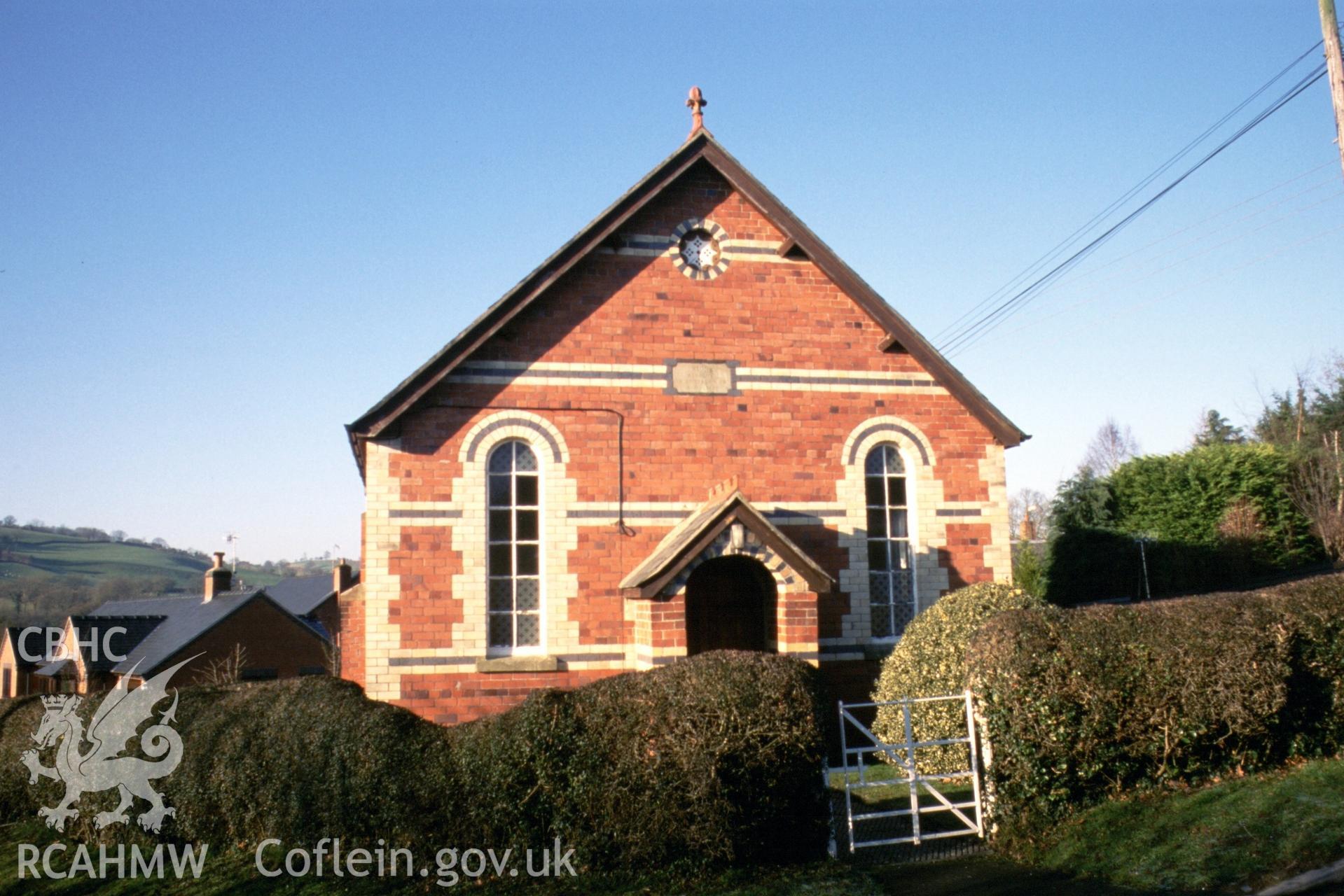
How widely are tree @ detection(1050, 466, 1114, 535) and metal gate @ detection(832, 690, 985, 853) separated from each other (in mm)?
18525

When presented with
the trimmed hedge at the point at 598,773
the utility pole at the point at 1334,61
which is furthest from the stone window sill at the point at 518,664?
the utility pole at the point at 1334,61

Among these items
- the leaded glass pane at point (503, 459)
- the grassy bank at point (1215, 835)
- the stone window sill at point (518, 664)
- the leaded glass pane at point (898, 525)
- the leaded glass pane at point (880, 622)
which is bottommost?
the grassy bank at point (1215, 835)

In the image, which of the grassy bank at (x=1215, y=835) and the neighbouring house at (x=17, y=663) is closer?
the grassy bank at (x=1215, y=835)

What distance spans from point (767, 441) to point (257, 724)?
28.2 feet

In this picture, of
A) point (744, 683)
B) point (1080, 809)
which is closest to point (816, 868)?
point (744, 683)

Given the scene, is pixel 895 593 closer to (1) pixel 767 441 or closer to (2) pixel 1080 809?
(1) pixel 767 441

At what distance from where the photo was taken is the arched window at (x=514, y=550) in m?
15.3

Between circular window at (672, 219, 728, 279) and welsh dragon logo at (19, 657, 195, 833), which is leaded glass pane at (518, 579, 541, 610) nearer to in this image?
welsh dragon logo at (19, 657, 195, 833)

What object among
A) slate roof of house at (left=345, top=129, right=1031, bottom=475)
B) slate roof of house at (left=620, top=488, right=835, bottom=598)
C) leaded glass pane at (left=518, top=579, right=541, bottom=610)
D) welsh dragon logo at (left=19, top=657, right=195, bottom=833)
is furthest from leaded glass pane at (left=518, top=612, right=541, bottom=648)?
welsh dragon logo at (left=19, top=657, right=195, bottom=833)

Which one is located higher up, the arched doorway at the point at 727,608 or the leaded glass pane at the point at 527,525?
the leaded glass pane at the point at 527,525

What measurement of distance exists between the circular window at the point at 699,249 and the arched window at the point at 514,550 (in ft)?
13.0

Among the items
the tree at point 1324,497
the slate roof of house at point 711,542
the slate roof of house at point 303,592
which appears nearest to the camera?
the slate roof of house at point 711,542

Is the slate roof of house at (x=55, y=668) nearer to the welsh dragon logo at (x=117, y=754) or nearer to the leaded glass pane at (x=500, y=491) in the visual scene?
the welsh dragon logo at (x=117, y=754)

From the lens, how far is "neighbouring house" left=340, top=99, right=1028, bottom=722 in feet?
48.8
